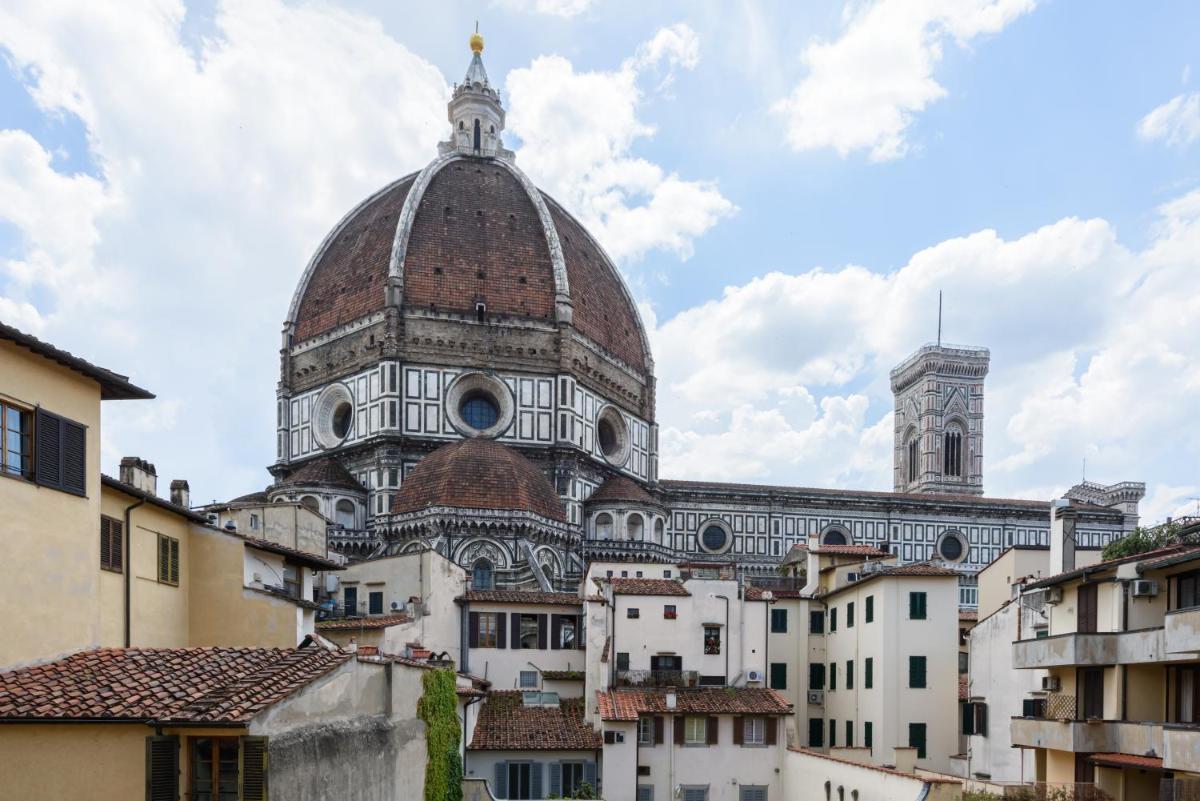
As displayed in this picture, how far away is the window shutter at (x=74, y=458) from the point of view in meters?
16.4

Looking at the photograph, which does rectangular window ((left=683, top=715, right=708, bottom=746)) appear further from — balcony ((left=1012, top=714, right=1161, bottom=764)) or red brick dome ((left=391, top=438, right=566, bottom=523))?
red brick dome ((left=391, top=438, right=566, bottom=523))

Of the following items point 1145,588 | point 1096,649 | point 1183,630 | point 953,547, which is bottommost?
point 953,547

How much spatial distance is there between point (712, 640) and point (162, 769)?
2600 cm

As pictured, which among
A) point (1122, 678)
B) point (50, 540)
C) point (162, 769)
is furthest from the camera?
point (1122, 678)

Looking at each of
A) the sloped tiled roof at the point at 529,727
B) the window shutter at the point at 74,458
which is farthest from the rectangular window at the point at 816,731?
the window shutter at the point at 74,458

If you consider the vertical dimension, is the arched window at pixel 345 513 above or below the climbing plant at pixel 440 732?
above

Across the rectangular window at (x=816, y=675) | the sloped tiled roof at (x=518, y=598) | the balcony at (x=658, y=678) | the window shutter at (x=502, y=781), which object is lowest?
the window shutter at (x=502, y=781)

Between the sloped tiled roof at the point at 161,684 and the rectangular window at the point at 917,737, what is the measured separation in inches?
938

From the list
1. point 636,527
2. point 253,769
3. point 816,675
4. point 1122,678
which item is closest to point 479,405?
point 636,527

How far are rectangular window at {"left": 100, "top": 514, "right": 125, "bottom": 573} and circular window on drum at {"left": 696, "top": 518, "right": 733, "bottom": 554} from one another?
61.1 m

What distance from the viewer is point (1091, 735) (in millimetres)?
23609

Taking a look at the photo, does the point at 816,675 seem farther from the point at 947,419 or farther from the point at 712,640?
the point at 947,419

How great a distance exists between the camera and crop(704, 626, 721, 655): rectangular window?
3738 cm

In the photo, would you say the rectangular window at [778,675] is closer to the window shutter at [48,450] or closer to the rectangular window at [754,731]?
the rectangular window at [754,731]
